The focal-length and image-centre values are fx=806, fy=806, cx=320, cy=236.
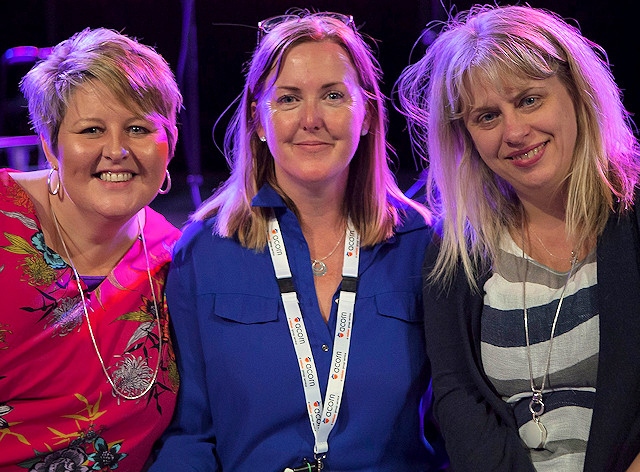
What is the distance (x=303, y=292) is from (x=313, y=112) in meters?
0.51

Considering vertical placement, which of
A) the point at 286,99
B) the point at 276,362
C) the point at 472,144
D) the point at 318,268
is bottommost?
the point at 276,362

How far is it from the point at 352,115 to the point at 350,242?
1.21ft

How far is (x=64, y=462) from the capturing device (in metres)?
2.13

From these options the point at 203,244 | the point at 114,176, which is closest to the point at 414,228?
the point at 203,244

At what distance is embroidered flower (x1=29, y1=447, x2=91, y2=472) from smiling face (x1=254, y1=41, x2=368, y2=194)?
0.96 meters

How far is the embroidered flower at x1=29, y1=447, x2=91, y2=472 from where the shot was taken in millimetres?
2111

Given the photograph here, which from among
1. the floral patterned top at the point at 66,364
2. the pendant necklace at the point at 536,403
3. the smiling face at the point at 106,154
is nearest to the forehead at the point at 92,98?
the smiling face at the point at 106,154

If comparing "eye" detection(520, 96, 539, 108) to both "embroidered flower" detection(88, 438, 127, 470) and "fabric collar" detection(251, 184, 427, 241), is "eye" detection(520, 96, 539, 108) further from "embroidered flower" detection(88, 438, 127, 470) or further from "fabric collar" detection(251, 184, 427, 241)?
"embroidered flower" detection(88, 438, 127, 470)

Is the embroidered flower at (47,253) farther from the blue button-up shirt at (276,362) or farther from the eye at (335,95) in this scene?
the eye at (335,95)

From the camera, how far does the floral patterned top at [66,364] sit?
209 centimetres

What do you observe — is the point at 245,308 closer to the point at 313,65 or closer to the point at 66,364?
the point at 66,364

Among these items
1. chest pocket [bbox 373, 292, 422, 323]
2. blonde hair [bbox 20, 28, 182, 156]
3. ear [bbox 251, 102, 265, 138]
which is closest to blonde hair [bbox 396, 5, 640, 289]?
chest pocket [bbox 373, 292, 422, 323]

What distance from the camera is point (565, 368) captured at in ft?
6.56

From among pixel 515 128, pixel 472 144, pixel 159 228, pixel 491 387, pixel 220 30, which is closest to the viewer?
pixel 515 128
